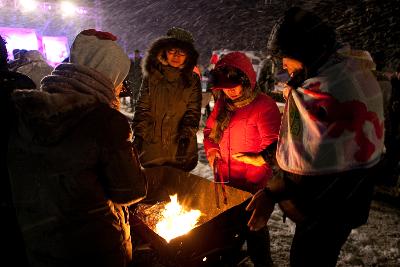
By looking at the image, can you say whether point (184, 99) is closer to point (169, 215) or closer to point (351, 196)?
point (169, 215)

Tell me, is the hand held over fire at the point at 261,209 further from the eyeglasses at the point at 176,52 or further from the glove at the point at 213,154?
the eyeglasses at the point at 176,52

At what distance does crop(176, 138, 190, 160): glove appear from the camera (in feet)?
12.5

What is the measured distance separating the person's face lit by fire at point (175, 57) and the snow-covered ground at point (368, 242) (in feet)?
8.66

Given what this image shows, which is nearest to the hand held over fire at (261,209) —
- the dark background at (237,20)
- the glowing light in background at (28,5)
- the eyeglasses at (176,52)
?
the eyeglasses at (176,52)

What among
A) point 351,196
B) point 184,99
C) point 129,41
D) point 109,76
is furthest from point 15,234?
point 129,41

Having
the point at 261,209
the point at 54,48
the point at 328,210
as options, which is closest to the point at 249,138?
the point at 261,209

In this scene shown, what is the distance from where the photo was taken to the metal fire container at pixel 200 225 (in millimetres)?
2211

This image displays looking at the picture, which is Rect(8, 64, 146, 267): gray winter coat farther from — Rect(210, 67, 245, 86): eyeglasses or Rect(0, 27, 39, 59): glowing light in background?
Rect(0, 27, 39, 59): glowing light in background

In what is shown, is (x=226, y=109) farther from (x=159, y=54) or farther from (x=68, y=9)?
(x=68, y=9)

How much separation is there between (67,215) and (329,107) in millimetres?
1548

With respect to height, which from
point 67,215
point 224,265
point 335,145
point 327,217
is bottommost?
point 224,265

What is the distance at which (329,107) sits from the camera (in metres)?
1.62

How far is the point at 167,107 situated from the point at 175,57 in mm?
678

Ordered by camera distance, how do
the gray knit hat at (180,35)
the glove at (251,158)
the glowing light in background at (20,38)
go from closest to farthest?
1. the glove at (251,158)
2. the gray knit hat at (180,35)
3. the glowing light in background at (20,38)
